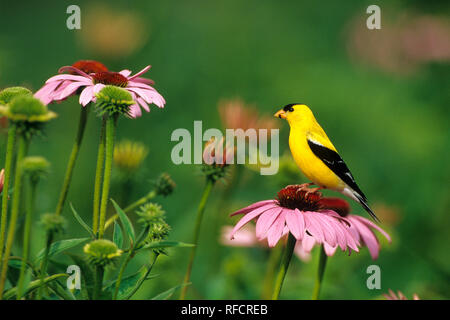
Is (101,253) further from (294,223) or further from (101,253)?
(294,223)

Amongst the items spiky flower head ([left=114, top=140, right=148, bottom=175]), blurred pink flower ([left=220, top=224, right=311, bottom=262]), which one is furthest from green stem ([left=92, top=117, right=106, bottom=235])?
blurred pink flower ([left=220, top=224, right=311, bottom=262])

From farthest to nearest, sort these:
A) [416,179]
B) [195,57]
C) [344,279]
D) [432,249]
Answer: [195,57], [416,179], [432,249], [344,279]

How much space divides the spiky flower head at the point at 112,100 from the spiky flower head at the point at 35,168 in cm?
14

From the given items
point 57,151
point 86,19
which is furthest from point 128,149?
point 86,19

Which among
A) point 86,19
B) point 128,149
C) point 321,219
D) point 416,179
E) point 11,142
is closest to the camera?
point 11,142

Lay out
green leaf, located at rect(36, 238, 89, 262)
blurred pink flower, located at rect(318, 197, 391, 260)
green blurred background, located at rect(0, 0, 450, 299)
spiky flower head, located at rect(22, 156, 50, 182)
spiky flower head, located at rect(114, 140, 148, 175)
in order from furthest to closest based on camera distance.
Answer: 1. green blurred background, located at rect(0, 0, 450, 299)
2. spiky flower head, located at rect(114, 140, 148, 175)
3. blurred pink flower, located at rect(318, 197, 391, 260)
4. green leaf, located at rect(36, 238, 89, 262)
5. spiky flower head, located at rect(22, 156, 50, 182)

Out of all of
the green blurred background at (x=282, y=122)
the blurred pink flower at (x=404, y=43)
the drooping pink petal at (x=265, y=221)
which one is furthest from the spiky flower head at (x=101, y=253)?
the blurred pink flower at (x=404, y=43)

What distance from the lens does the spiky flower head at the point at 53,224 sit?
0.68 metres

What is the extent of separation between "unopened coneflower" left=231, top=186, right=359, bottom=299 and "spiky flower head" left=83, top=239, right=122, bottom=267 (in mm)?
190

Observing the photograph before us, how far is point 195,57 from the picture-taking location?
3449mm

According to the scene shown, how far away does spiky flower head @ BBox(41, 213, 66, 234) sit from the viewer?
68 cm

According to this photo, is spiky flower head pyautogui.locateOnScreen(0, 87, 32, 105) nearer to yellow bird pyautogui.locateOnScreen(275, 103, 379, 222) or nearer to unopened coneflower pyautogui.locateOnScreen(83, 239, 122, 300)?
unopened coneflower pyautogui.locateOnScreen(83, 239, 122, 300)

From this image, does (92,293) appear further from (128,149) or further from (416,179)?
(416,179)
